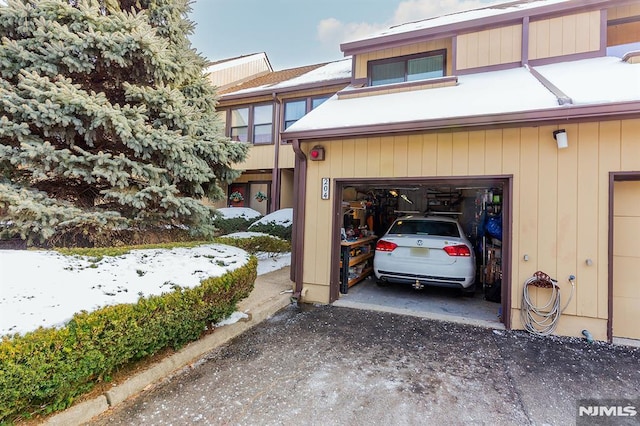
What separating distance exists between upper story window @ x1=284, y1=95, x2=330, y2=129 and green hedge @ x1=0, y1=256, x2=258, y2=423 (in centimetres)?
935

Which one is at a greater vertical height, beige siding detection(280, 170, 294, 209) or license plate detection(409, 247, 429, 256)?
beige siding detection(280, 170, 294, 209)

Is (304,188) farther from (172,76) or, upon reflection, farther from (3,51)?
(3,51)

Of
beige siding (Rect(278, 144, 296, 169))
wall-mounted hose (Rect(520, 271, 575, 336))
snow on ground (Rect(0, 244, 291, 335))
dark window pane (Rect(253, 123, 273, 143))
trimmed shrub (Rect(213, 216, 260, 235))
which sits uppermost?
dark window pane (Rect(253, 123, 273, 143))

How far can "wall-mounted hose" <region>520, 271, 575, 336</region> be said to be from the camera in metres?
3.88

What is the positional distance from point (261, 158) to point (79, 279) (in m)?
9.97

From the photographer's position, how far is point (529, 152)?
4098mm

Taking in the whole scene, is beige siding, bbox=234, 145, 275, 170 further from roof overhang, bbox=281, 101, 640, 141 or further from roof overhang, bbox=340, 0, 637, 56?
roof overhang, bbox=281, 101, 640, 141

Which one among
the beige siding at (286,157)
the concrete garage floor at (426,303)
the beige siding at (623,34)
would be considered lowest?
the concrete garage floor at (426,303)

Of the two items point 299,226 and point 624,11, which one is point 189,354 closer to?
point 299,226

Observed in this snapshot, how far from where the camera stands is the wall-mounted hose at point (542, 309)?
12.7 feet

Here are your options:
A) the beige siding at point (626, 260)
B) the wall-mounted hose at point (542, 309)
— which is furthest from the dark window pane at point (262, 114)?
the beige siding at point (626, 260)

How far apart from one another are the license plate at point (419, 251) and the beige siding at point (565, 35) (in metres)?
4.61

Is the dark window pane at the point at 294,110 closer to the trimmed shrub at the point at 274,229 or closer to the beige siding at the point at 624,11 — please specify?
the trimmed shrub at the point at 274,229

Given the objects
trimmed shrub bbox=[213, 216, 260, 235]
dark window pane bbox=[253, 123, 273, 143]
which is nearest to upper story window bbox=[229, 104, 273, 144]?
dark window pane bbox=[253, 123, 273, 143]
